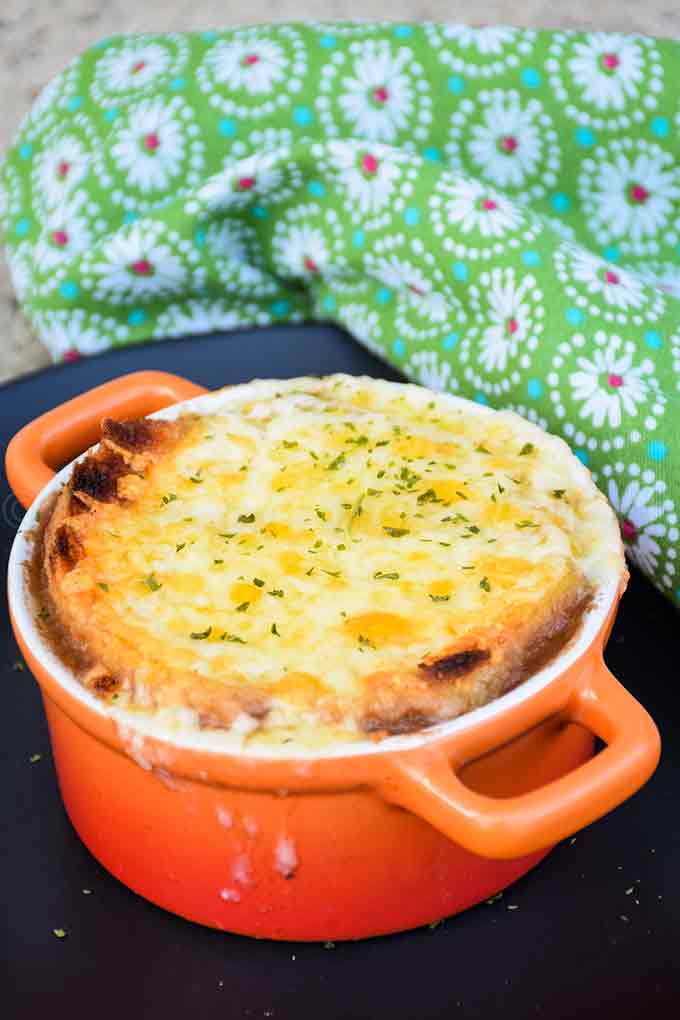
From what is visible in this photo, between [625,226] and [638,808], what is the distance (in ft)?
3.67

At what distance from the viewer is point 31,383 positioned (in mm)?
1817

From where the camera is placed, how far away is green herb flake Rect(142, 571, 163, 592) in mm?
1186

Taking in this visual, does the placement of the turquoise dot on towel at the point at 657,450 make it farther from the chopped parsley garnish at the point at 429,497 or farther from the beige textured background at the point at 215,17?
the beige textured background at the point at 215,17

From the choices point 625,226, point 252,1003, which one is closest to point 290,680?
point 252,1003

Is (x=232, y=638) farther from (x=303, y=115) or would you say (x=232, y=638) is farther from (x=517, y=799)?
(x=303, y=115)

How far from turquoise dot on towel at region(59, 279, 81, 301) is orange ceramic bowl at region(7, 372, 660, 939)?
81cm

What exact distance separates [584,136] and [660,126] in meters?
0.12

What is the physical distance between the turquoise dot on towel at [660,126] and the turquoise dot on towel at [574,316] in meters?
0.59

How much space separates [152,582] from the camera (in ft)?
3.91

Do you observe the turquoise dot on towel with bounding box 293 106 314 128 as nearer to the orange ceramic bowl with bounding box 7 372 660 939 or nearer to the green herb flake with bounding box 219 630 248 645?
the orange ceramic bowl with bounding box 7 372 660 939

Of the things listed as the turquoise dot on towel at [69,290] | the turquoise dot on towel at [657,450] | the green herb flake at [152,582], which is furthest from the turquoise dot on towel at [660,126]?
the green herb flake at [152,582]

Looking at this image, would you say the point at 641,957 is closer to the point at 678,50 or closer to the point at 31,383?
the point at 31,383

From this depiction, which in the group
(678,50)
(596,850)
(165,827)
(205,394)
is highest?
(678,50)

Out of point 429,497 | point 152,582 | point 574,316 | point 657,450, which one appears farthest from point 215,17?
point 152,582
